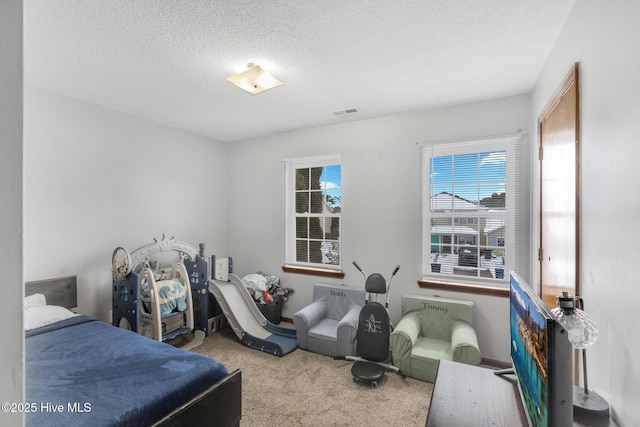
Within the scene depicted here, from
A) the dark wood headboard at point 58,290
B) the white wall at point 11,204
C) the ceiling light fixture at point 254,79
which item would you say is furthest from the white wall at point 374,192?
the white wall at point 11,204

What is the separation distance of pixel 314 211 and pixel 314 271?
2.67 ft

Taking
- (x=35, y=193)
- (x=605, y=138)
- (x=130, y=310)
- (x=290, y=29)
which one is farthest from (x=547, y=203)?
(x=35, y=193)

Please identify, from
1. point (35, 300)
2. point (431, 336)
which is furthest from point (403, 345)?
point (35, 300)

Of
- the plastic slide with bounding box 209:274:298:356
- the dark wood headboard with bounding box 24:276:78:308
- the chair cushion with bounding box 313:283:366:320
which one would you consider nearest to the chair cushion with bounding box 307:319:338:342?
the chair cushion with bounding box 313:283:366:320

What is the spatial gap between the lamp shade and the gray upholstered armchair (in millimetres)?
2163

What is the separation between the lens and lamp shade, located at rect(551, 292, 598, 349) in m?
0.96

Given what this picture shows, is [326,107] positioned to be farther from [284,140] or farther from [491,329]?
[491,329]

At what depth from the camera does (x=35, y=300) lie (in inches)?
100

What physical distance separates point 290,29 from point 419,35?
83 centimetres

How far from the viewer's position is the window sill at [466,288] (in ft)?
9.43

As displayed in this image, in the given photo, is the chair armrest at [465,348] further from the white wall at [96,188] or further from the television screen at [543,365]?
the white wall at [96,188]

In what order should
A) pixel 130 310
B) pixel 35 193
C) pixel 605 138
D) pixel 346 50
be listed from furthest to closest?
pixel 130 310
pixel 35 193
pixel 346 50
pixel 605 138

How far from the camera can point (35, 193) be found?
2668 millimetres

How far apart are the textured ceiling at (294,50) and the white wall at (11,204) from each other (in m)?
1.32
